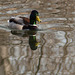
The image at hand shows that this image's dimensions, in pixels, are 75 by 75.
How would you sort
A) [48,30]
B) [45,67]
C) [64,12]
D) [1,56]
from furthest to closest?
[64,12] → [48,30] → [1,56] → [45,67]

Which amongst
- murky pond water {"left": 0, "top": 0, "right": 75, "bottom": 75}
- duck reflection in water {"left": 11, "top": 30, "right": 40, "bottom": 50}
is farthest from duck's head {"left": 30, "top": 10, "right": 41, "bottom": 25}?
duck reflection in water {"left": 11, "top": 30, "right": 40, "bottom": 50}

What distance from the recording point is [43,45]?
31.6 ft

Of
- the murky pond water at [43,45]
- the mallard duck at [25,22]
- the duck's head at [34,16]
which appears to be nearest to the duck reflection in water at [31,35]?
the murky pond water at [43,45]

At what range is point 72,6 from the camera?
53.2 feet

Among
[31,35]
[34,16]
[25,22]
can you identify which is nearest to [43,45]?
[31,35]

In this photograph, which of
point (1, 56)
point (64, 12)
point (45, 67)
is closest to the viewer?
point (45, 67)

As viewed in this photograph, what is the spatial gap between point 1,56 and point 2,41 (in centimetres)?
172

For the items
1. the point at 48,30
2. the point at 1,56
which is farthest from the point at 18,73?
the point at 48,30

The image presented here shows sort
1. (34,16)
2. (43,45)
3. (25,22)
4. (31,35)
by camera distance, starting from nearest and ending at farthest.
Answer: (43,45) < (31,35) < (34,16) < (25,22)

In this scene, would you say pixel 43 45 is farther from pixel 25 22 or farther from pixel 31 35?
pixel 25 22

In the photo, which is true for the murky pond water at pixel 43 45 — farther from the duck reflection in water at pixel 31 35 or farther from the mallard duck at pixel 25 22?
the mallard duck at pixel 25 22

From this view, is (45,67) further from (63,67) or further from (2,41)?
(2,41)

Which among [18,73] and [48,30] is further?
[48,30]

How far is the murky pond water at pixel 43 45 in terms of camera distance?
750 centimetres
